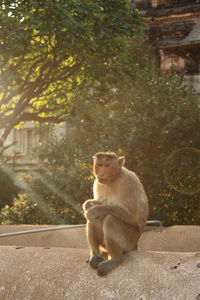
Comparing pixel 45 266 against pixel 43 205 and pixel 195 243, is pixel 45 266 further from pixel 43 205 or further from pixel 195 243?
pixel 43 205

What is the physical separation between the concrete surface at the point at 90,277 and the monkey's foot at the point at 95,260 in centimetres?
5

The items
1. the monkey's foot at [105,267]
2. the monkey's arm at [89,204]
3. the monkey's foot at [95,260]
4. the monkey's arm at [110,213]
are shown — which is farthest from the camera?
the monkey's arm at [89,204]

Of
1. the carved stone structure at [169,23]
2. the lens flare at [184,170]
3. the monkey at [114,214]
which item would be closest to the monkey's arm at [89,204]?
the monkey at [114,214]

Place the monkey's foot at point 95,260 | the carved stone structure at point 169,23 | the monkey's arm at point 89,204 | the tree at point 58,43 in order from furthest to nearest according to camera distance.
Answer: the carved stone structure at point 169,23 < the tree at point 58,43 < the monkey's arm at point 89,204 < the monkey's foot at point 95,260

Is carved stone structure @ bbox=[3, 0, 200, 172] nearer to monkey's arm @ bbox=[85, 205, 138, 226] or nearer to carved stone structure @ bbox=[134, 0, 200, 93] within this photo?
carved stone structure @ bbox=[134, 0, 200, 93]

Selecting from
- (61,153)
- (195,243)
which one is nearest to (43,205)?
(61,153)

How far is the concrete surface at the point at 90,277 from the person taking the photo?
3916 millimetres

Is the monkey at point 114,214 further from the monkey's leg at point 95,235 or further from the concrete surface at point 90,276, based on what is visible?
the concrete surface at point 90,276

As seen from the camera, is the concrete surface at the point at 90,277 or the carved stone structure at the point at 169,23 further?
the carved stone structure at the point at 169,23

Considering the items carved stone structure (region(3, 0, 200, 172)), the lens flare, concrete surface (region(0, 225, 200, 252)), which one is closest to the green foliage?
carved stone structure (region(3, 0, 200, 172))

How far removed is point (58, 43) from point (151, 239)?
640cm

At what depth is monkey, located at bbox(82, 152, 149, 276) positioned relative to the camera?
14.7 ft

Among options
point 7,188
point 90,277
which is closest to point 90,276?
point 90,277

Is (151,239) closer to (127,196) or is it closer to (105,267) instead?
(127,196)
